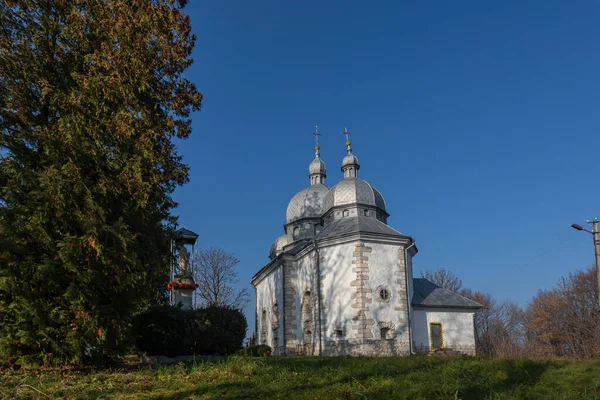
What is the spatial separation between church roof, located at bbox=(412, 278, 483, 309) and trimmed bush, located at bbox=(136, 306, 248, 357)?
12.1m

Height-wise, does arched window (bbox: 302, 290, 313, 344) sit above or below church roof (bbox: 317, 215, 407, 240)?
below

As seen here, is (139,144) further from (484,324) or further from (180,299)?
(484,324)

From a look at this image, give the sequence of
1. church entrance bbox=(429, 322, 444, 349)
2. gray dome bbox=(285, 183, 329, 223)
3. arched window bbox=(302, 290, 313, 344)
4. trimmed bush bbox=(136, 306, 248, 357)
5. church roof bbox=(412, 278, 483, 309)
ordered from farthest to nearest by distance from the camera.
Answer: gray dome bbox=(285, 183, 329, 223), arched window bbox=(302, 290, 313, 344), church roof bbox=(412, 278, 483, 309), church entrance bbox=(429, 322, 444, 349), trimmed bush bbox=(136, 306, 248, 357)

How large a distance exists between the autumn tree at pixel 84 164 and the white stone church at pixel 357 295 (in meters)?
11.9

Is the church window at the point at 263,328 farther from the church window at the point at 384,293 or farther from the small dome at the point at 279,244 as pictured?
the church window at the point at 384,293

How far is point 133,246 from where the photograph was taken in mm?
10375

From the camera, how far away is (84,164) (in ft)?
34.5

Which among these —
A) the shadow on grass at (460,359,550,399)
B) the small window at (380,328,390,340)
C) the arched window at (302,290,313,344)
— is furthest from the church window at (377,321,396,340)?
the shadow on grass at (460,359,550,399)

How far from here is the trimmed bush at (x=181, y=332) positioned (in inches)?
549

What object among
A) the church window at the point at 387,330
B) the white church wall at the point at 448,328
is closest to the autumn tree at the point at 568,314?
the white church wall at the point at 448,328

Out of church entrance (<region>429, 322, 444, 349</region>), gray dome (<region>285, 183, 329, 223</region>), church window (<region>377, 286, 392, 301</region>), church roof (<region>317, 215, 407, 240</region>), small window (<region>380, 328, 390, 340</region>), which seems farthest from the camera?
gray dome (<region>285, 183, 329, 223</region>)

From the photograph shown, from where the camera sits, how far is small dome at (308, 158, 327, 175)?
1463 inches

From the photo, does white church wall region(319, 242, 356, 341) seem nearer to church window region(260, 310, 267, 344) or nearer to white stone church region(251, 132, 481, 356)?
white stone church region(251, 132, 481, 356)

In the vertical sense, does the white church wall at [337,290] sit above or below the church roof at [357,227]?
below
